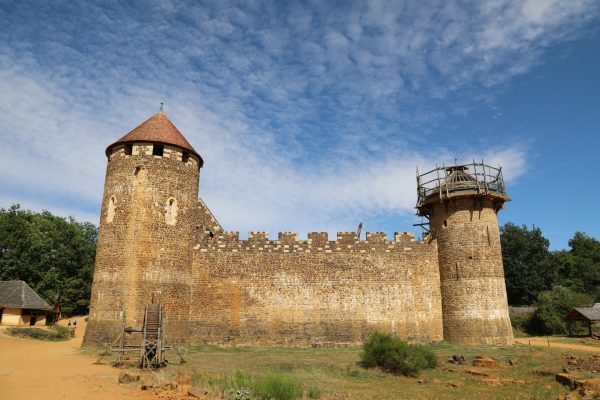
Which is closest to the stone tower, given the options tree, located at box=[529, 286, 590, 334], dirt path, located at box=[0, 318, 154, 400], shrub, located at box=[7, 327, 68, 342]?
tree, located at box=[529, 286, 590, 334]

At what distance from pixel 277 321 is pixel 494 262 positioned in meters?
11.4

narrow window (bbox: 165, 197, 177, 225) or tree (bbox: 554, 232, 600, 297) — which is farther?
tree (bbox: 554, 232, 600, 297)

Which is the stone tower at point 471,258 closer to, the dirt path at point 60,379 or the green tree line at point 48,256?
the dirt path at point 60,379

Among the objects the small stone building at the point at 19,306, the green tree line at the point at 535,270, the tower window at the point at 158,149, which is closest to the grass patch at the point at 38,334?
the small stone building at the point at 19,306

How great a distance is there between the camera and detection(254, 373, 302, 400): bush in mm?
10406

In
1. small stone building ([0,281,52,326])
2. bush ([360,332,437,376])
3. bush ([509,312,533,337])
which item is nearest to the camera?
bush ([360,332,437,376])

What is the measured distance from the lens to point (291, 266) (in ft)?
73.3

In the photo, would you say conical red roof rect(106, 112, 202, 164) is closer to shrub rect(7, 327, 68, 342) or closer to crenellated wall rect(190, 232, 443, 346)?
crenellated wall rect(190, 232, 443, 346)

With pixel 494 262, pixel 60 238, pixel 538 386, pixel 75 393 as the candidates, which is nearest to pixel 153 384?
pixel 75 393

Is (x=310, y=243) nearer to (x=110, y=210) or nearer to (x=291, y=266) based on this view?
(x=291, y=266)

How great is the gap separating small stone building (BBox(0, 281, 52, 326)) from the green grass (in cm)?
1907

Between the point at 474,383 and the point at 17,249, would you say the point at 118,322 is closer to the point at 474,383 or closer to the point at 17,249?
the point at 474,383

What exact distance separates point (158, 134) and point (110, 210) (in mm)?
4346

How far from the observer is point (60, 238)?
45094 millimetres
